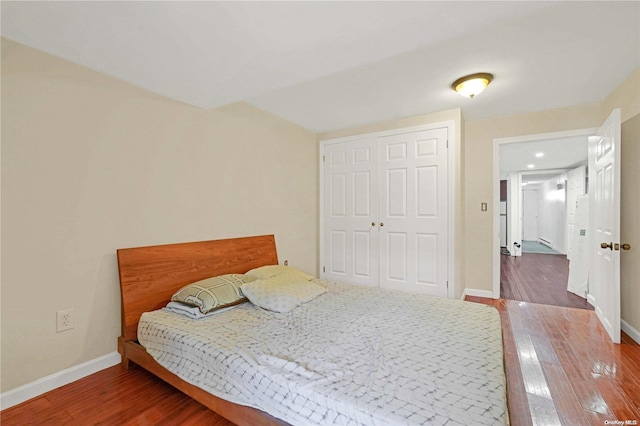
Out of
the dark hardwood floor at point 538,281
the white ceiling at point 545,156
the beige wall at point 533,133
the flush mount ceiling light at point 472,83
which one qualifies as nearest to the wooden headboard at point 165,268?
the flush mount ceiling light at point 472,83

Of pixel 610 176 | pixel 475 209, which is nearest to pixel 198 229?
pixel 475 209

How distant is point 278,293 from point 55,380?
149 cm

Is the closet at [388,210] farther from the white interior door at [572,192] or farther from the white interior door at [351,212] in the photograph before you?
the white interior door at [572,192]

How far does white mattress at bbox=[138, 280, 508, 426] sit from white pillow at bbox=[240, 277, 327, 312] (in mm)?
66

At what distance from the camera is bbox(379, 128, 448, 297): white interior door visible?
3359mm

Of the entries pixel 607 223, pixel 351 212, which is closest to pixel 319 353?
pixel 351 212

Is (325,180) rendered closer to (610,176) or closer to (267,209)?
(267,209)

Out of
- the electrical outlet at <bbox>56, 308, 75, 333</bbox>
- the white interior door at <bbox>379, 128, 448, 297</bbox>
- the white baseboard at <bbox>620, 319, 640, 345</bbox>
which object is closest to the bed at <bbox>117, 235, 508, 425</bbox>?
the electrical outlet at <bbox>56, 308, 75, 333</bbox>

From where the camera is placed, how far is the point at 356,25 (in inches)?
59.5

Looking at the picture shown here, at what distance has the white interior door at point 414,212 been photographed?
3.36 meters

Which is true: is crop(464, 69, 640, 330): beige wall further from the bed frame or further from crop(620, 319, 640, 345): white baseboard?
the bed frame

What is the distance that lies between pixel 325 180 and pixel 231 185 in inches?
65.8

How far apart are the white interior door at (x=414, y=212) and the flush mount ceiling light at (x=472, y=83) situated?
0.76 metres

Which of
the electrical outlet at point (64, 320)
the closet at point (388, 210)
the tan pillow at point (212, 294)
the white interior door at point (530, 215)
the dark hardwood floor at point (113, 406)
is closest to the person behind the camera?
the dark hardwood floor at point (113, 406)
